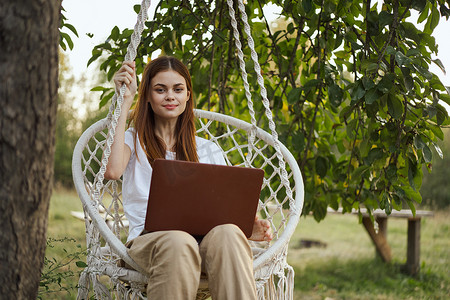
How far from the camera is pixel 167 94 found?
6.22 ft

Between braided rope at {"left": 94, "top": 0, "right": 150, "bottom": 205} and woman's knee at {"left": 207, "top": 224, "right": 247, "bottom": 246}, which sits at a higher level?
braided rope at {"left": 94, "top": 0, "right": 150, "bottom": 205}

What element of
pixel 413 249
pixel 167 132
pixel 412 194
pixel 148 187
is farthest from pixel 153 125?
pixel 413 249

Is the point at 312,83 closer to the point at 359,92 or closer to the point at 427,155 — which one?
the point at 359,92

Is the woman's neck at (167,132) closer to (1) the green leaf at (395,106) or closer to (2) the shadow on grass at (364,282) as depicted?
(1) the green leaf at (395,106)

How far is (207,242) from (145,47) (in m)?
1.25

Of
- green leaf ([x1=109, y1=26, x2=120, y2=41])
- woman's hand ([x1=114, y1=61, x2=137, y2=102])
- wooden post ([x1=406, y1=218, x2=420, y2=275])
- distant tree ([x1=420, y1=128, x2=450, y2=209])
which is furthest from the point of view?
distant tree ([x1=420, y1=128, x2=450, y2=209])

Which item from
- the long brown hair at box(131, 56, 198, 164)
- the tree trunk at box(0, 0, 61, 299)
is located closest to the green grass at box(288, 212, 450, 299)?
the long brown hair at box(131, 56, 198, 164)

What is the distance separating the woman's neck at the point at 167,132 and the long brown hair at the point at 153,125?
1cm

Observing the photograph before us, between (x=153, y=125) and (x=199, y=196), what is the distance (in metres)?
0.48

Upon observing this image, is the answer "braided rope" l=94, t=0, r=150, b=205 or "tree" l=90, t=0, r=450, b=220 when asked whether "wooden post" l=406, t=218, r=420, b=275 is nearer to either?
"tree" l=90, t=0, r=450, b=220

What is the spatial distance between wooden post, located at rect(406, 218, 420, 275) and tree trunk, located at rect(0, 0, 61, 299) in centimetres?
331

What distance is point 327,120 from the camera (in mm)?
2834

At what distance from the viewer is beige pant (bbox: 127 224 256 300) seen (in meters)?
1.43

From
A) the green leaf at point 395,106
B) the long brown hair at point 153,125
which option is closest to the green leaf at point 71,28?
the long brown hair at point 153,125
